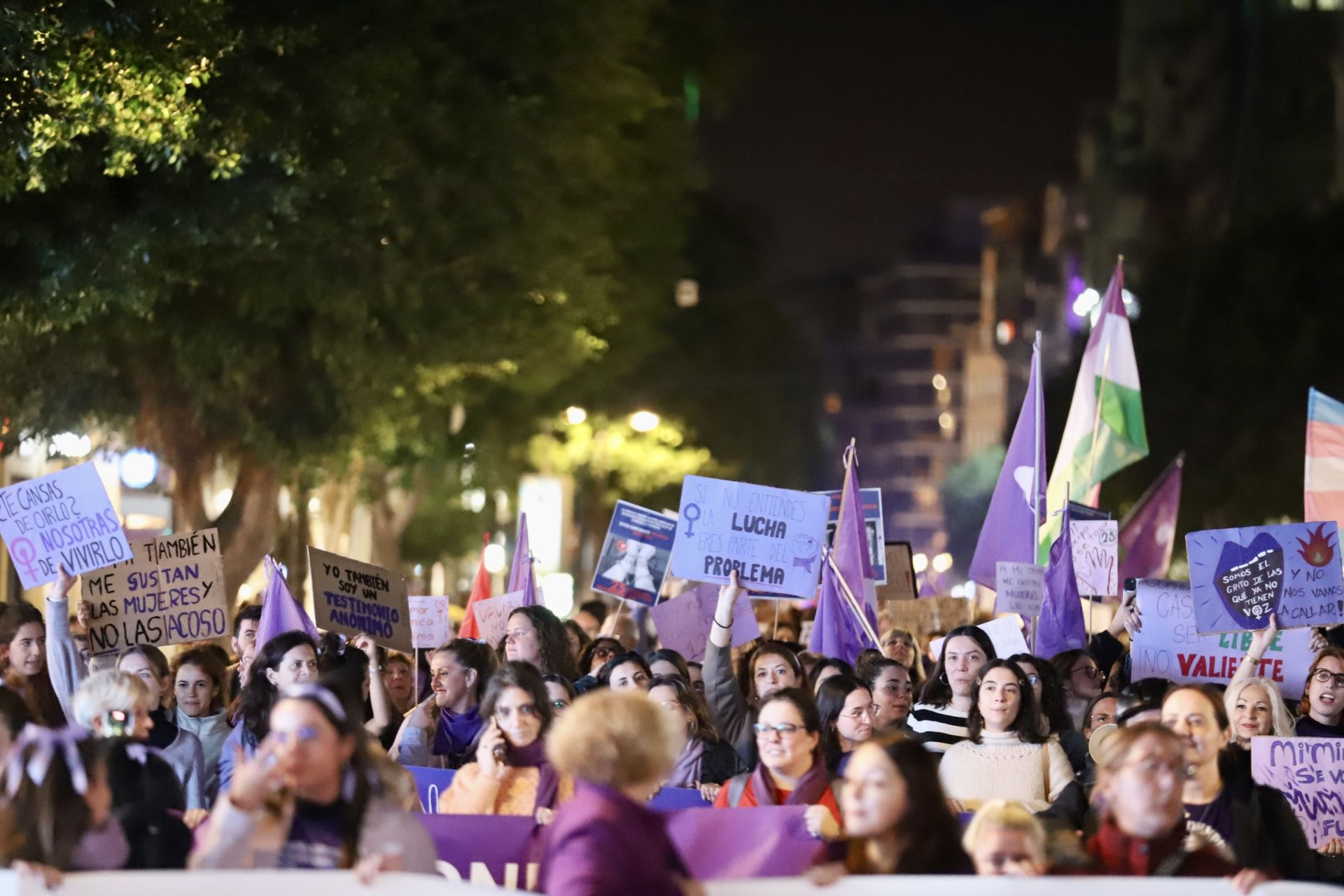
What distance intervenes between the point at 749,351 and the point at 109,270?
39.5m

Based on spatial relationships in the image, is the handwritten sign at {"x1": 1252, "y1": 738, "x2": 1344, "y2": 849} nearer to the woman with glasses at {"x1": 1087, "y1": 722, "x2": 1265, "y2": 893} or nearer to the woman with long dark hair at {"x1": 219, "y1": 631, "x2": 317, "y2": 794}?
the woman with glasses at {"x1": 1087, "y1": 722, "x2": 1265, "y2": 893}

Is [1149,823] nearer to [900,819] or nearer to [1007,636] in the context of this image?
[900,819]

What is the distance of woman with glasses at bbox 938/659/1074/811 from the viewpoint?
305 inches

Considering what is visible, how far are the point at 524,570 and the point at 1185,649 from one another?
4.54 m

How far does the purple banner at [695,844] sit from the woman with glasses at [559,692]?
4.18 ft

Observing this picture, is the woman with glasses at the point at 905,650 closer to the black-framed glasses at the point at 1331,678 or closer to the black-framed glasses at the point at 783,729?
the black-framed glasses at the point at 1331,678

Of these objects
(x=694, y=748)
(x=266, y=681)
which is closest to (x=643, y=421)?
(x=694, y=748)

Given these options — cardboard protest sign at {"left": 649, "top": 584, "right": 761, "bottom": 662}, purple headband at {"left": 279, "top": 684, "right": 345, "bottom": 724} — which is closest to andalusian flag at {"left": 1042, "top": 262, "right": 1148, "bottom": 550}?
cardboard protest sign at {"left": 649, "top": 584, "right": 761, "bottom": 662}

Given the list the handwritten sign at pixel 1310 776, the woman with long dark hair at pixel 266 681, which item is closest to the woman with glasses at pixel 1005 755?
the handwritten sign at pixel 1310 776

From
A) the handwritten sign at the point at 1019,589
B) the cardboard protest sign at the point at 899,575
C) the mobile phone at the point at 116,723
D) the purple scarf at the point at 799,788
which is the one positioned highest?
the cardboard protest sign at the point at 899,575

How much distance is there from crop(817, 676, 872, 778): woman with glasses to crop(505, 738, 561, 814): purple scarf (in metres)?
1.31

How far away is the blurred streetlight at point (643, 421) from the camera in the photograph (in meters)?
41.7

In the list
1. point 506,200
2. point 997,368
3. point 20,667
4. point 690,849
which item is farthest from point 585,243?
point 997,368

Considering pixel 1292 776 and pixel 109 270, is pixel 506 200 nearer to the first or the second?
pixel 109 270
